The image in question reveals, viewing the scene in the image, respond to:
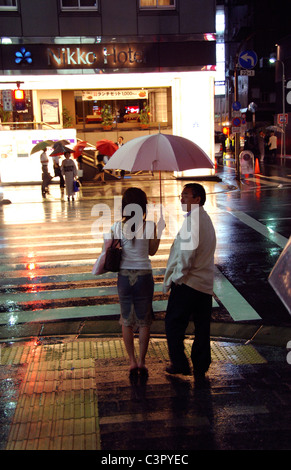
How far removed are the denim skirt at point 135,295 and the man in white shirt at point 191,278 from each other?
7.6 inches

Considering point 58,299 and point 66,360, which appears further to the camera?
point 58,299

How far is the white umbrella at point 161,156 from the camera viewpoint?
222 inches

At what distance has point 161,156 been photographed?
570 centimetres

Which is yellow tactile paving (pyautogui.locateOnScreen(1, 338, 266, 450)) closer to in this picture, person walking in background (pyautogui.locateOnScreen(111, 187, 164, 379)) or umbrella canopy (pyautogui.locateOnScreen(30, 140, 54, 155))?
person walking in background (pyautogui.locateOnScreen(111, 187, 164, 379))

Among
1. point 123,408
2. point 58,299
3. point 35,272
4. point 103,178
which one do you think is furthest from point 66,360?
point 103,178

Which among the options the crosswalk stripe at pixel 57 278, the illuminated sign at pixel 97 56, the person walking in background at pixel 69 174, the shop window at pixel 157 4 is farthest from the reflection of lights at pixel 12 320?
the shop window at pixel 157 4

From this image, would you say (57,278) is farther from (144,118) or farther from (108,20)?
(144,118)

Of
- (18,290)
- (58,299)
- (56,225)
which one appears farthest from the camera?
(56,225)

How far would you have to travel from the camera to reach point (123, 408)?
4.41 metres

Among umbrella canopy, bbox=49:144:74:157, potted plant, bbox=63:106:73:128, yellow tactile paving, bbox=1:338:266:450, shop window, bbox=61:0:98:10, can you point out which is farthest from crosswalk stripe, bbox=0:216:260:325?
potted plant, bbox=63:106:73:128

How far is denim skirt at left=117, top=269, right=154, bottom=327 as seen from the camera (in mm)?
4906
